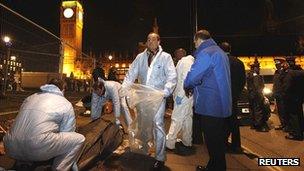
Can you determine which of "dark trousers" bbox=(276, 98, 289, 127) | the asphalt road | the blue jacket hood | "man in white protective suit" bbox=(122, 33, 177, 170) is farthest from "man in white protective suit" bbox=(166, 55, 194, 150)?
"dark trousers" bbox=(276, 98, 289, 127)

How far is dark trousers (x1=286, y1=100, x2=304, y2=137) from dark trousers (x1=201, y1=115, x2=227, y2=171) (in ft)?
13.8

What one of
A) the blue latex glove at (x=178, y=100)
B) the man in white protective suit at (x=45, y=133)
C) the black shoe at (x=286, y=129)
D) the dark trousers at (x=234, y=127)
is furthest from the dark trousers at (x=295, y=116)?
the man in white protective suit at (x=45, y=133)

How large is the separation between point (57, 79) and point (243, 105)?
6.86 m

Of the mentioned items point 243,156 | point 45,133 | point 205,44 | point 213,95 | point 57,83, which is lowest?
point 243,156

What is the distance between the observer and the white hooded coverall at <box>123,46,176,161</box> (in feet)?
15.3

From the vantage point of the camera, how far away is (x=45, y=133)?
3531mm

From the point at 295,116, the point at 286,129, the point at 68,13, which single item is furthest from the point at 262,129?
the point at 68,13

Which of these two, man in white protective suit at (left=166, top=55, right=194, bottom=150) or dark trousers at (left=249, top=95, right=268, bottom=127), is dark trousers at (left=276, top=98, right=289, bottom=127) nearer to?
dark trousers at (left=249, top=95, right=268, bottom=127)

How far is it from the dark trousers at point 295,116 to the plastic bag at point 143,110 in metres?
4.21

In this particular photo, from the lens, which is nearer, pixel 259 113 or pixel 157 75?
pixel 157 75

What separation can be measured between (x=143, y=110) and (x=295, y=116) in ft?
15.1

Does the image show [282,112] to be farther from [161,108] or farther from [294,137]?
[161,108]

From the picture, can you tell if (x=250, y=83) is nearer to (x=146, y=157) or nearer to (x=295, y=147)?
(x=295, y=147)

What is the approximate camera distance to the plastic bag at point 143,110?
478cm
